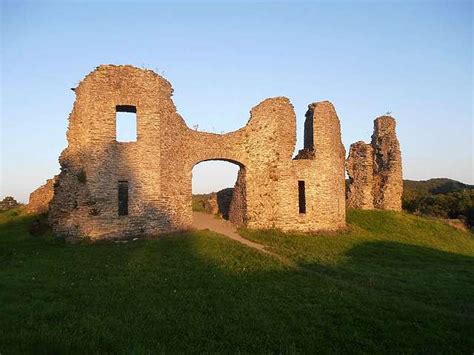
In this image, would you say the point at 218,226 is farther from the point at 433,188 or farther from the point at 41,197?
the point at 433,188

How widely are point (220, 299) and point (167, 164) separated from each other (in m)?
9.39

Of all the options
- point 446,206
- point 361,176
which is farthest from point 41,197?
point 446,206

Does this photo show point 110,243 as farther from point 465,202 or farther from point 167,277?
point 465,202

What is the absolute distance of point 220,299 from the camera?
377 inches

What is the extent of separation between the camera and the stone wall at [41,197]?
20547 millimetres

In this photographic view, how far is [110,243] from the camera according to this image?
620 inches

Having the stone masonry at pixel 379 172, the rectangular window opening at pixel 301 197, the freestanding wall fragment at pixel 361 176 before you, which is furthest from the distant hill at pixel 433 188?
the rectangular window opening at pixel 301 197

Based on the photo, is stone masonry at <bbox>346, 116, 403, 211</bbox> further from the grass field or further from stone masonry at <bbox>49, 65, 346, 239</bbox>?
the grass field

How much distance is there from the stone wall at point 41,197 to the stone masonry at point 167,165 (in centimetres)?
344

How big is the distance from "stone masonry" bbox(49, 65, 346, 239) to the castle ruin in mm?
40

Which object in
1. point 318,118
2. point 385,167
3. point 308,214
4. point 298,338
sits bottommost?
point 298,338

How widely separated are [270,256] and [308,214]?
6949 mm

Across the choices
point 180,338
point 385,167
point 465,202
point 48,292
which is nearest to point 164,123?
point 48,292

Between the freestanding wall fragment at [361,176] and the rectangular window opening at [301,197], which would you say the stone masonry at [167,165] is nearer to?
the rectangular window opening at [301,197]
